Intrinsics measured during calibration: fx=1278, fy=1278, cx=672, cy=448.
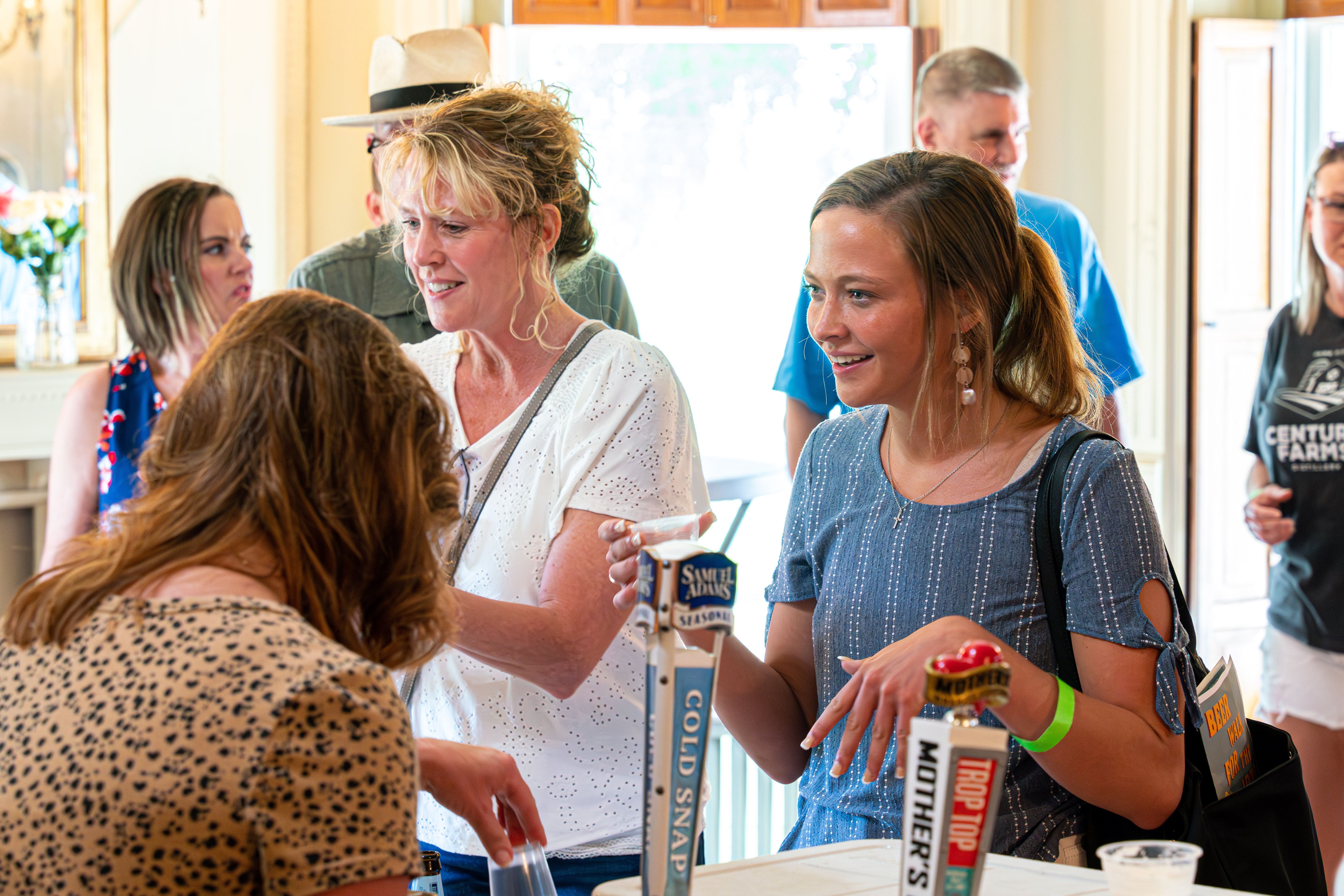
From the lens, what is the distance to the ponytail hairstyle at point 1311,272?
2.98 meters

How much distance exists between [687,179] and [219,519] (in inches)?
169

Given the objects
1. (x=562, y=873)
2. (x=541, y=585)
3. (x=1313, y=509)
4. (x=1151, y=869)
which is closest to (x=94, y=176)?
(x=541, y=585)

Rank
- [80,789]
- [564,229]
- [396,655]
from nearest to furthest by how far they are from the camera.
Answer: [80,789] → [396,655] → [564,229]

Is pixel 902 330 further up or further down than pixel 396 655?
further up

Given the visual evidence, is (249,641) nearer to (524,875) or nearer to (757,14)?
(524,875)

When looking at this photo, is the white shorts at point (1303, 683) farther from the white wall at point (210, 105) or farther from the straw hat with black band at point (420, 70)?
the white wall at point (210, 105)


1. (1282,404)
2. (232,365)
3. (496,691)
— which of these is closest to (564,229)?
(496,691)

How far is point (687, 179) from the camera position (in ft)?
16.7

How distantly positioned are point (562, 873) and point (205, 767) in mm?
778

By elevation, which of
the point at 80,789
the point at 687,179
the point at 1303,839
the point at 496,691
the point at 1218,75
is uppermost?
the point at 1218,75

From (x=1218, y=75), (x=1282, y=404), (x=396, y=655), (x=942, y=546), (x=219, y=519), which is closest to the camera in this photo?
(x=219, y=519)

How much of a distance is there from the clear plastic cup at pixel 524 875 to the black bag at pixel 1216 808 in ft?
1.92

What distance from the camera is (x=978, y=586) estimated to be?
1.46 meters

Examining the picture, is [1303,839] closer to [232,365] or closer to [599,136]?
[232,365]
